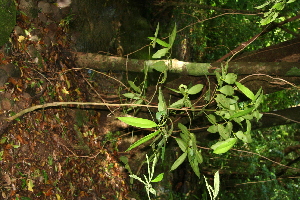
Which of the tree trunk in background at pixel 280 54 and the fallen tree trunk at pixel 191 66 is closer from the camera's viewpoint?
the fallen tree trunk at pixel 191 66

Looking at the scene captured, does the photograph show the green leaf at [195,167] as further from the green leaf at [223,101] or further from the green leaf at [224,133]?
the green leaf at [223,101]

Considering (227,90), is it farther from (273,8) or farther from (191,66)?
(191,66)

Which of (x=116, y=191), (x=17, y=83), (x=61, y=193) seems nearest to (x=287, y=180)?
(x=116, y=191)

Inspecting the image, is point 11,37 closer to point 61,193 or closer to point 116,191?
point 61,193

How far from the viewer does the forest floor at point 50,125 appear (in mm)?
2334

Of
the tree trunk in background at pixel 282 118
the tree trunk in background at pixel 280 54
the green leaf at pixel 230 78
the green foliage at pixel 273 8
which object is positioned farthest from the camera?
the tree trunk in background at pixel 282 118

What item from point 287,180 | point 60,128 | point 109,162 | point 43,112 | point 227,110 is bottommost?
point 287,180

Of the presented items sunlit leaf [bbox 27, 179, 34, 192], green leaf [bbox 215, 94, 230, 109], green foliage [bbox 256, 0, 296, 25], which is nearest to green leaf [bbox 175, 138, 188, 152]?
green leaf [bbox 215, 94, 230, 109]

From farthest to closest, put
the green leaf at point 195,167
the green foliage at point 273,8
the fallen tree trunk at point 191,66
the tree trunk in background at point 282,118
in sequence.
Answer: the tree trunk in background at point 282,118 < the fallen tree trunk at point 191,66 < the green leaf at point 195,167 < the green foliage at point 273,8

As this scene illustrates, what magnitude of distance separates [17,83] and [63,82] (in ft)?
1.84

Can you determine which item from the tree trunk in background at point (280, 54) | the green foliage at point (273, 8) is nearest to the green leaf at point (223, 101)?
the green foliage at point (273, 8)

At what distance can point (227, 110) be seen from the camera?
Result: 1912mm

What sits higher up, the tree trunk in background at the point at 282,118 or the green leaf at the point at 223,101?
the green leaf at the point at 223,101

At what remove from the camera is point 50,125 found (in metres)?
2.72
